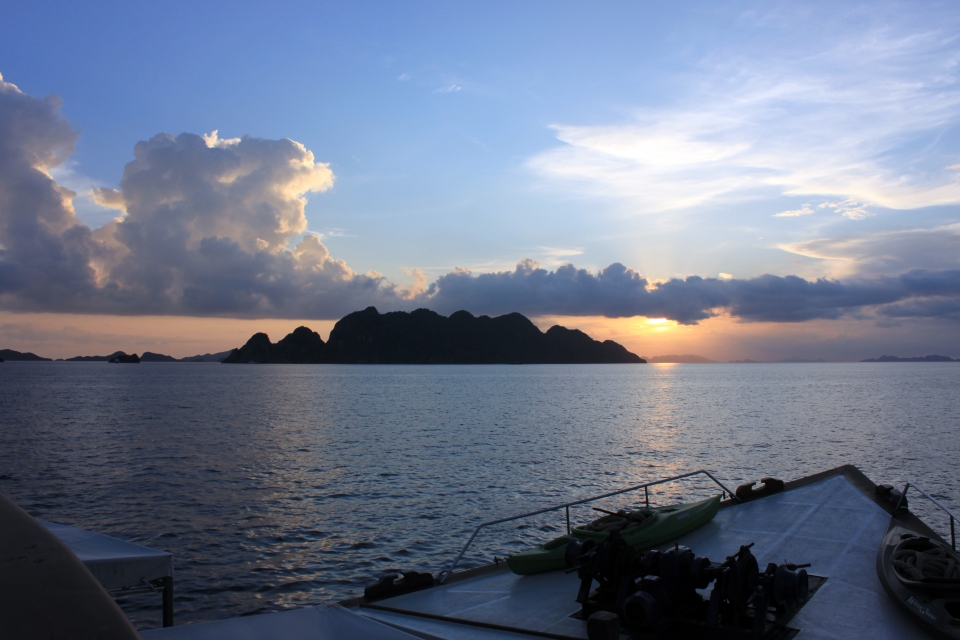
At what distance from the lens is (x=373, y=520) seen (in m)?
28.6

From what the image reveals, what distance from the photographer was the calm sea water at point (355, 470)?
75.8ft

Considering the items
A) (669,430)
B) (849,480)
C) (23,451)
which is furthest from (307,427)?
(849,480)

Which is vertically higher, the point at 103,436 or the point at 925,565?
the point at 925,565

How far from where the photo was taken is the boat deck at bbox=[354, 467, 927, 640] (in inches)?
447

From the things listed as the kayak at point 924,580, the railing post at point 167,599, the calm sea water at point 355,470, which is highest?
the kayak at point 924,580

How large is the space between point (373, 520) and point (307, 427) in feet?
144

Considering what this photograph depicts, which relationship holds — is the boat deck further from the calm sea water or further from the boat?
the calm sea water

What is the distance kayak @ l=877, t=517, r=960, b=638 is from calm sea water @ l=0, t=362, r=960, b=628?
13.5 metres

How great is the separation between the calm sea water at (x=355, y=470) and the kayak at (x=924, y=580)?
13.5 m

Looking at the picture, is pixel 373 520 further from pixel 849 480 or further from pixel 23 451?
pixel 23 451

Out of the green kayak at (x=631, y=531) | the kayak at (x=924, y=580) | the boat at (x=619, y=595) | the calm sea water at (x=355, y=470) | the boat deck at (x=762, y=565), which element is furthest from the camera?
the calm sea water at (x=355, y=470)

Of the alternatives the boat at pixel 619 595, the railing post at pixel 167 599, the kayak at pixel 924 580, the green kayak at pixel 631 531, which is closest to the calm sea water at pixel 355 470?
the railing post at pixel 167 599

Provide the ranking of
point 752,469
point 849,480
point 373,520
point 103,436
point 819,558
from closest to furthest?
point 819,558 → point 849,480 → point 373,520 → point 752,469 → point 103,436

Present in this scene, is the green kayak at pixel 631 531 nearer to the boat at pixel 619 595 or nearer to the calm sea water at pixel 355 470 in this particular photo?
the boat at pixel 619 595
